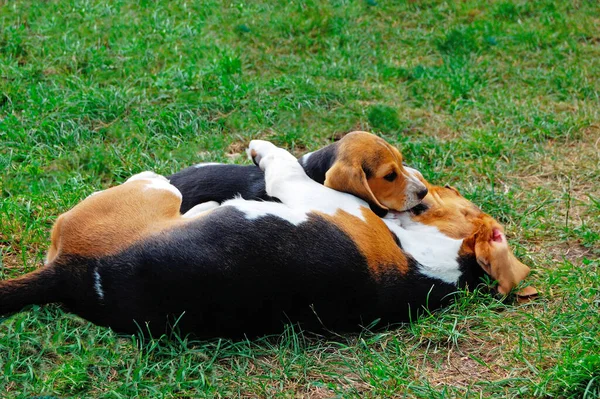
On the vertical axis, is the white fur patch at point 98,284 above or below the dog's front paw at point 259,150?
below

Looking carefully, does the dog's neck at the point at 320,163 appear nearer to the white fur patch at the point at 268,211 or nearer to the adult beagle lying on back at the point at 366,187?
the adult beagle lying on back at the point at 366,187

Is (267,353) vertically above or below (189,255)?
below

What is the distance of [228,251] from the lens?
4270mm

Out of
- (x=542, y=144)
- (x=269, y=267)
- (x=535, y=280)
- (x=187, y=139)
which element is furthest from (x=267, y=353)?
(x=542, y=144)

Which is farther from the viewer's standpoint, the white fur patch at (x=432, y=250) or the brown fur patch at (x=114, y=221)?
the white fur patch at (x=432, y=250)

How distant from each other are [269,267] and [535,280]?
1968 mm

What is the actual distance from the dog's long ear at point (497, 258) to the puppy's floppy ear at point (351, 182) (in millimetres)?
654

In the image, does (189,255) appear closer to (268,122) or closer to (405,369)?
(405,369)

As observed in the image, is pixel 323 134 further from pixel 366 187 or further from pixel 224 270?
pixel 224 270

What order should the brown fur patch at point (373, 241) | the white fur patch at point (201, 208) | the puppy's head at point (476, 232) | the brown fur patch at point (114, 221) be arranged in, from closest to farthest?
the brown fur patch at point (114, 221) → the brown fur patch at point (373, 241) → the puppy's head at point (476, 232) → the white fur patch at point (201, 208)

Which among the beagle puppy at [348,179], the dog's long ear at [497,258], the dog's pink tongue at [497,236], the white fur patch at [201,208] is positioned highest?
the beagle puppy at [348,179]

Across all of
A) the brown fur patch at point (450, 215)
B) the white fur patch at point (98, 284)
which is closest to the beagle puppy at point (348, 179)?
the brown fur patch at point (450, 215)

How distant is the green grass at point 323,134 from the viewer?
170 inches

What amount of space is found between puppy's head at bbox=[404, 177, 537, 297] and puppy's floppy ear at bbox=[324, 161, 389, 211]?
0.39 m
